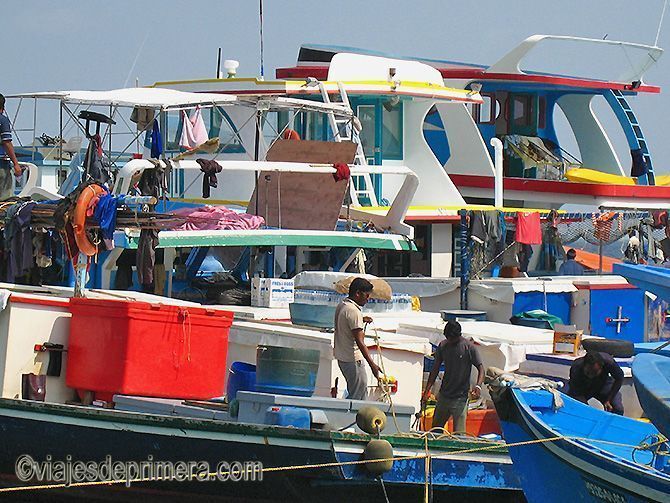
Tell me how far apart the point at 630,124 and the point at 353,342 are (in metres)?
17.2

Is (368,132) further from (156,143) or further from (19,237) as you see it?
→ (19,237)

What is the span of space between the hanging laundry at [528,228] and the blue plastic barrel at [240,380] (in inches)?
336

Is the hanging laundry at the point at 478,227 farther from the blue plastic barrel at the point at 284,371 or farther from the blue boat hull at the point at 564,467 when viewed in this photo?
the blue boat hull at the point at 564,467

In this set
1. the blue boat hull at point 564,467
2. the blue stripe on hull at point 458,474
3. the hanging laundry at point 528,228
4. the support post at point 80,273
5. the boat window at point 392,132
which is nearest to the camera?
the blue boat hull at point 564,467

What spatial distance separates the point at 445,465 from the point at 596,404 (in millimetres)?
1725

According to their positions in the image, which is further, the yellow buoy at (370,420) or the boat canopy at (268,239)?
the boat canopy at (268,239)

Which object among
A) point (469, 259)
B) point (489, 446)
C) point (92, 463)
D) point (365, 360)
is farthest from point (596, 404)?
point (469, 259)

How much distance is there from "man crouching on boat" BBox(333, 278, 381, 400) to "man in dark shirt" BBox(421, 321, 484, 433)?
907 millimetres

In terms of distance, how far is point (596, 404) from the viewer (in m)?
12.6

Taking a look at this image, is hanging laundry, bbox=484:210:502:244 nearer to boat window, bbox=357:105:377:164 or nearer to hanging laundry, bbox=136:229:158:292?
boat window, bbox=357:105:377:164

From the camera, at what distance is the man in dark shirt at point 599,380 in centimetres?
1262

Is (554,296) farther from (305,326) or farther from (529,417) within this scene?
(529,417)

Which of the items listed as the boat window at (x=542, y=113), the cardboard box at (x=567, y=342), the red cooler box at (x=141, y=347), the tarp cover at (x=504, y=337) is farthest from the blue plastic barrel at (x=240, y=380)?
the boat window at (x=542, y=113)

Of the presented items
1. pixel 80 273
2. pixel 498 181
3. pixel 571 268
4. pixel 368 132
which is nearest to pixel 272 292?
pixel 80 273
